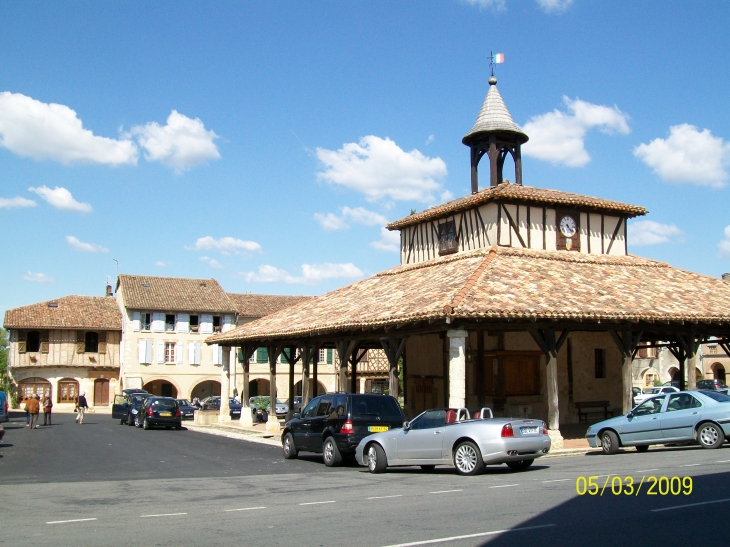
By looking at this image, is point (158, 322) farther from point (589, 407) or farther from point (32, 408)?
point (589, 407)

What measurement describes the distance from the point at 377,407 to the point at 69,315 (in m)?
44.9

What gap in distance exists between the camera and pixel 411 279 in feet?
79.3

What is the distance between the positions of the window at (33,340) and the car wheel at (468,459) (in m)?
46.6

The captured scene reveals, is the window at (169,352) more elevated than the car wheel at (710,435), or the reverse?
the window at (169,352)

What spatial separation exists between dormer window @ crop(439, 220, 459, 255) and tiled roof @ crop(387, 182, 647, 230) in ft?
1.40

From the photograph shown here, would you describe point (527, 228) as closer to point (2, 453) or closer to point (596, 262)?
point (596, 262)

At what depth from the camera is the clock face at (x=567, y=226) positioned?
25.3 meters

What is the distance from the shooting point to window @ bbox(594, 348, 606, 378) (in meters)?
26.2

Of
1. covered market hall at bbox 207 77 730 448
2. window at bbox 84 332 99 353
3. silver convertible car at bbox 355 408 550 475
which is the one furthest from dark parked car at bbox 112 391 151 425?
silver convertible car at bbox 355 408 550 475

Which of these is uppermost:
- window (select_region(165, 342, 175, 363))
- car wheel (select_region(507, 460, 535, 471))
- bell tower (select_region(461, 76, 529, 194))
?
bell tower (select_region(461, 76, 529, 194))

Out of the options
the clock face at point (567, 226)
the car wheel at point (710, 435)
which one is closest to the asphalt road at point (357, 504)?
the car wheel at point (710, 435)

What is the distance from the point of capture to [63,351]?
52.8m

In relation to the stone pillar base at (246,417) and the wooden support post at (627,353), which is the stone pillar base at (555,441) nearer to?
the wooden support post at (627,353)

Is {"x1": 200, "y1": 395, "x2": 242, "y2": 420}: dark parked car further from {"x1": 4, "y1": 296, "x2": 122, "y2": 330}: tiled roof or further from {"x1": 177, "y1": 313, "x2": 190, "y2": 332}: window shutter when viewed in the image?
{"x1": 4, "y1": 296, "x2": 122, "y2": 330}: tiled roof
